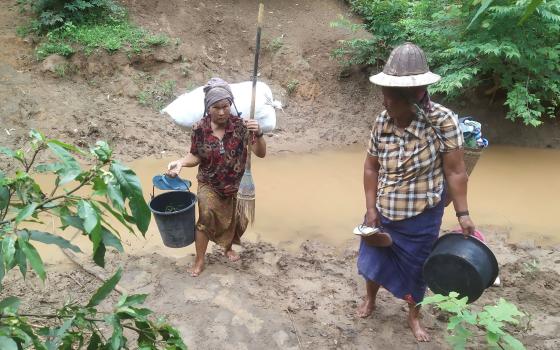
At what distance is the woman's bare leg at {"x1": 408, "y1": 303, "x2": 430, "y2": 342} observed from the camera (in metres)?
2.90

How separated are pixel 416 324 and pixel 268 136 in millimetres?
4007

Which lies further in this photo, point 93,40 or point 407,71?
point 93,40

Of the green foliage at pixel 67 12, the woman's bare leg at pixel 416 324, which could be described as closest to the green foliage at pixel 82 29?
the green foliage at pixel 67 12

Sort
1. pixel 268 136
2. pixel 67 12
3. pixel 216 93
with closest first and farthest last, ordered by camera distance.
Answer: pixel 216 93, pixel 268 136, pixel 67 12

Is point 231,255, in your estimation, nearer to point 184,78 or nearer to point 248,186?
point 248,186

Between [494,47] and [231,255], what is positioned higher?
[494,47]

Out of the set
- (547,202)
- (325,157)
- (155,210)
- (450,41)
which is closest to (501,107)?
(450,41)

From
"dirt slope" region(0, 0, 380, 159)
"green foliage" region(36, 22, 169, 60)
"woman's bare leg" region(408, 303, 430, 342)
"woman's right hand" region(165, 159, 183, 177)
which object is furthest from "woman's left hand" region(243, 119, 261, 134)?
"green foliage" region(36, 22, 169, 60)

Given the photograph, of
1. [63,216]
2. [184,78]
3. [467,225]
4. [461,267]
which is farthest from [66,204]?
[184,78]

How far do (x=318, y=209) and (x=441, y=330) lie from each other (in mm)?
2073

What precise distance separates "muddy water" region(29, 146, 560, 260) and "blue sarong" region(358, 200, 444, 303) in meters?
1.41

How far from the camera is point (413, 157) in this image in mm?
2471

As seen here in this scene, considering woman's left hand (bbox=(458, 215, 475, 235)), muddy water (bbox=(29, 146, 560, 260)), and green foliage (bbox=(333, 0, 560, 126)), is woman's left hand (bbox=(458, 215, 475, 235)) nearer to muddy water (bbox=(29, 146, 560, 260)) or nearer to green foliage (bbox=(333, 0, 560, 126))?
muddy water (bbox=(29, 146, 560, 260))

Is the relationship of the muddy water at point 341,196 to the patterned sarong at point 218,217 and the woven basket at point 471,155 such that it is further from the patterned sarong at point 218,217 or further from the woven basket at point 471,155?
the woven basket at point 471,155
